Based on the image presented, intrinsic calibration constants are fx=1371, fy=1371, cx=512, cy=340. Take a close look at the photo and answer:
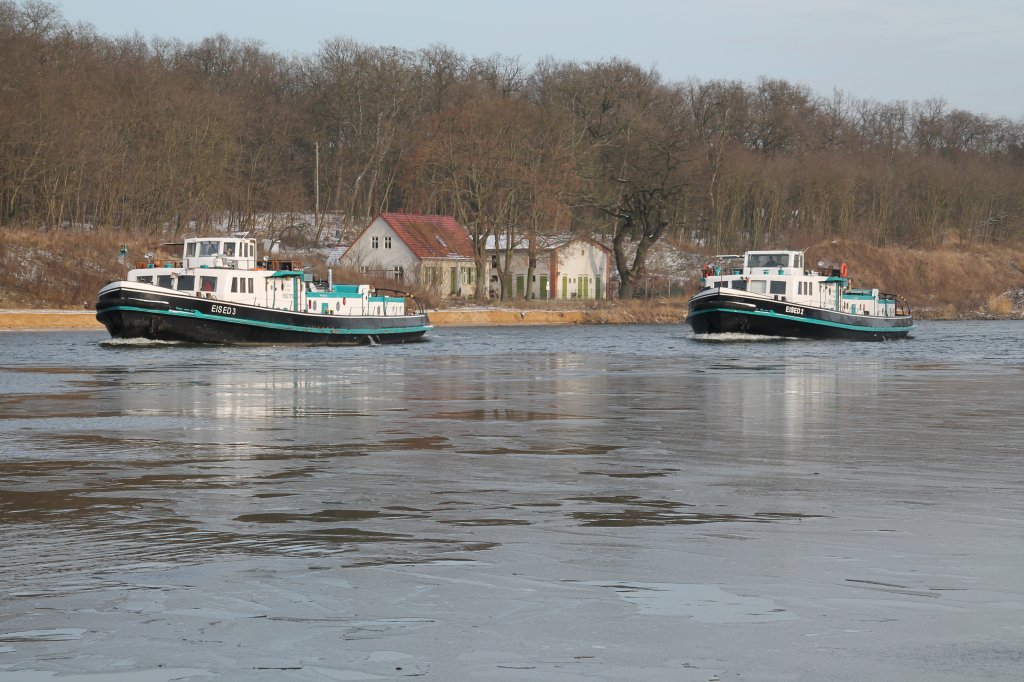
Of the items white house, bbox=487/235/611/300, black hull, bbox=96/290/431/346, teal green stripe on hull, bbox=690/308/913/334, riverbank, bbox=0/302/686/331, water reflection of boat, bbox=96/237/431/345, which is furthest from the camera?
white house, bbox=487/235/611/300

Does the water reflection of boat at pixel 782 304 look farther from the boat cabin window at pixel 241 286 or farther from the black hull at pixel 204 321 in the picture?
the boat cabin window at pixel 241 286

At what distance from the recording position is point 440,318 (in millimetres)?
84062

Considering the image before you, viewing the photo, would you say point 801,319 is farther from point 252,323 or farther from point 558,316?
point 558,316

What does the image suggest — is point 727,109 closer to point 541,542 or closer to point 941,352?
point 941,352

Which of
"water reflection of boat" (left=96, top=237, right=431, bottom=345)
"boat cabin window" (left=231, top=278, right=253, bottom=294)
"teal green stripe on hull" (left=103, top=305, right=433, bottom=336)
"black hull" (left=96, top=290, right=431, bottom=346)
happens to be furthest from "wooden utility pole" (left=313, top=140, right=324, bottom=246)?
"boat cabin window" (left=231, top=278, right=253, bottom=294)

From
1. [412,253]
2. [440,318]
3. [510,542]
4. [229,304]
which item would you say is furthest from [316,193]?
[510,542]

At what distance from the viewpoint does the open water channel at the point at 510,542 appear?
24.2ft

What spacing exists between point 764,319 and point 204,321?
80.8ft

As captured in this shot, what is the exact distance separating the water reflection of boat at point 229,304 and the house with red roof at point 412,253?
39.7m

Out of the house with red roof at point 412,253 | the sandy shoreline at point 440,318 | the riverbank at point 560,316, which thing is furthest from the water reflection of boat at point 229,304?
the house with red roof at point 412,253

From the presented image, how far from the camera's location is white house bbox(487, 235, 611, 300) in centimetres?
10659

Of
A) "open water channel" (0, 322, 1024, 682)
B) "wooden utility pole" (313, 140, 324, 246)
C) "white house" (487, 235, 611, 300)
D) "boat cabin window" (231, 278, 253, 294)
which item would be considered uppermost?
"wooden utility pole" (313, 140, 324, 246)

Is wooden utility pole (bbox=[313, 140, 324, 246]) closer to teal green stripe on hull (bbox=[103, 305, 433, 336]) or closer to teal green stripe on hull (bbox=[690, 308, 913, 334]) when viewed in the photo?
teal green stripe on hull (bbox=[103, 305, 433, 336])

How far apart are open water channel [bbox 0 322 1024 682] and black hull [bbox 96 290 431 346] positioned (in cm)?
2779
